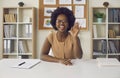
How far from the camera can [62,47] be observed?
2326mm

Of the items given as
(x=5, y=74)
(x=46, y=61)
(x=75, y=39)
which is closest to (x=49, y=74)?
(x=5, y=74)

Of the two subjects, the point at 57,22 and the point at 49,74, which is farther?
the point at 57,22

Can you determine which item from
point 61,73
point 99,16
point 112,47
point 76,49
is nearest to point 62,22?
point 76,49

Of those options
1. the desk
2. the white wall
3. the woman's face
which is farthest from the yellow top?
the white wall

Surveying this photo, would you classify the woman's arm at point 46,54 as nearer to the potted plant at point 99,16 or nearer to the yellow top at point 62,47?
the yellow top at point 62,47

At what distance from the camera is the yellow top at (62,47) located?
89.9 inches

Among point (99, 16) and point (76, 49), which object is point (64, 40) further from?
point (99, 16)

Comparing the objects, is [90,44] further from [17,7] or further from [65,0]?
[17,7]

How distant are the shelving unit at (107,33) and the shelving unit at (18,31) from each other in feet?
4.07

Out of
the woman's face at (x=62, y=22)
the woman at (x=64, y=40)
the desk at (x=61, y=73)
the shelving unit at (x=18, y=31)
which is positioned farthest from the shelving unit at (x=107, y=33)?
the desk at (x=61, y=73)

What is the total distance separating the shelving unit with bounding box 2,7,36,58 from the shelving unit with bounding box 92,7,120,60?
124cm

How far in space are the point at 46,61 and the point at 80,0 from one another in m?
2.52

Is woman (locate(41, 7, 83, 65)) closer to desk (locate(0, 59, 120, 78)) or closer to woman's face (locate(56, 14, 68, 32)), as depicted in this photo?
woman's face (locate(56, 14, 68, 32))

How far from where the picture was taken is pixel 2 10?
4.24 meters
